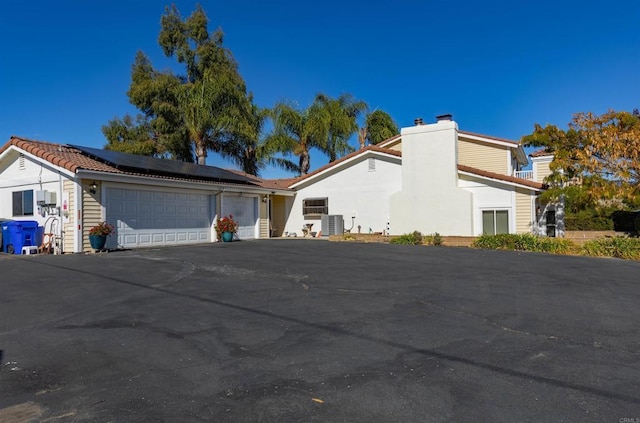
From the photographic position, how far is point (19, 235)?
47.5 feet

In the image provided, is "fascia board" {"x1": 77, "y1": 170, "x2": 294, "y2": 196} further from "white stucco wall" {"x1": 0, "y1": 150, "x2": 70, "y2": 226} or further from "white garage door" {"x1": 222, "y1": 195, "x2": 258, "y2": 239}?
"white stucco wall" {"x1": 0, "y1": 150, "x2": 70, "y2": 226}

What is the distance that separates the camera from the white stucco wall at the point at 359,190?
853 inches

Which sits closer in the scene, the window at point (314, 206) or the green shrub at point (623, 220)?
the green shrub at point (623, 220)

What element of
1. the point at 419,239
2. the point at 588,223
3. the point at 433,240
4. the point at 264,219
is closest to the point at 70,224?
the point at 264,219

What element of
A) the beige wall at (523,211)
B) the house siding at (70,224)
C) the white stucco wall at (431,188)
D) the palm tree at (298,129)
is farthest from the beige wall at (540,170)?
the house siding at (70,224)

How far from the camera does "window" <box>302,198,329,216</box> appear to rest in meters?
23.6

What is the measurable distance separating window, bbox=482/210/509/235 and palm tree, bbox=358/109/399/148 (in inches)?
609

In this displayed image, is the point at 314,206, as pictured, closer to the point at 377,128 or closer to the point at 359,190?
the point at 359,190

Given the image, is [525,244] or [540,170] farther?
[540,170]

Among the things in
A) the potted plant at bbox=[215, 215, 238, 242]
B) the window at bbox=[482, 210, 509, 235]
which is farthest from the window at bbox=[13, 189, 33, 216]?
the window at bbox=[482, 210, 509, 235]

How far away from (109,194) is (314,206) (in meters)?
11.3

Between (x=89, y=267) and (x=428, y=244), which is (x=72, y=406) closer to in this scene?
(x=89, y=267)

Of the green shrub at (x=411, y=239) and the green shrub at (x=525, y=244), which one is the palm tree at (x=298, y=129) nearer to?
the green shrub at (x=411, y=239)

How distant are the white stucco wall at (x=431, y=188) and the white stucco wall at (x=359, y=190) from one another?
34.2 inches
